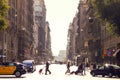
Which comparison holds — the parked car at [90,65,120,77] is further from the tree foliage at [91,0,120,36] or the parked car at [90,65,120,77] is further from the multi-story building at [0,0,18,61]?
the multi-story building at [0,0,18,61]

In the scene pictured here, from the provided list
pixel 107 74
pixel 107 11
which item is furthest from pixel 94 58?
pixel 107 11

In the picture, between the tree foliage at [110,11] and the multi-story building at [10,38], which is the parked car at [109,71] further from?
the multi-story building at [10,38]

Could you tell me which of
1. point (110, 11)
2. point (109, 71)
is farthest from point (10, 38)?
point (110, 11)

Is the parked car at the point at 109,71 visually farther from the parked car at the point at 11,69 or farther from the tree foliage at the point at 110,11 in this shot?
the parked car at the point at 11,69

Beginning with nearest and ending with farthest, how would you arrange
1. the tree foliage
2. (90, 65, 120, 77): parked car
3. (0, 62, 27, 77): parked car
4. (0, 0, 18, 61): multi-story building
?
the tree foliage, (0, 62, 27, 77): parked car, (90, 65, 120, 77): parked car, (0, 0, 18, 61): multi-story building

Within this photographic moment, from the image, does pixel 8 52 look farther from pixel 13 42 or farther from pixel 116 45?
pixel 116 45

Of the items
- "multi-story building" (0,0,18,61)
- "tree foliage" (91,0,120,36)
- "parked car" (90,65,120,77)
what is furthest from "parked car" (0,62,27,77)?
"multi-story building" (0,0,18,61)

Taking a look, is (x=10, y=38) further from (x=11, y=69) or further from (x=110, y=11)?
(x=110, y=11)

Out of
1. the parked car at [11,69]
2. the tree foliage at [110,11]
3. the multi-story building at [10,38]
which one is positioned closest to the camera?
the tree foliage at [110,11]

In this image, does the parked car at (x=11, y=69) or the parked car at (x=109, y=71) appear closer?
the parked car at (x=11, y=69)

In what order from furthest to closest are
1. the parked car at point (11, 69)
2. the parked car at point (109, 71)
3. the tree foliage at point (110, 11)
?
the parked car at point (109, 71) < the parked car at point (11, 69) < the tree foliage at point (110, 11)

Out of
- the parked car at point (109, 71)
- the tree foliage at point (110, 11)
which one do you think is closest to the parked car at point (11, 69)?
the parked car at point (109, 71)

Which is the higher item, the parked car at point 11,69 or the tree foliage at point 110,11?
the tree foliage at point 110,11

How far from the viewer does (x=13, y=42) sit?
322ft
